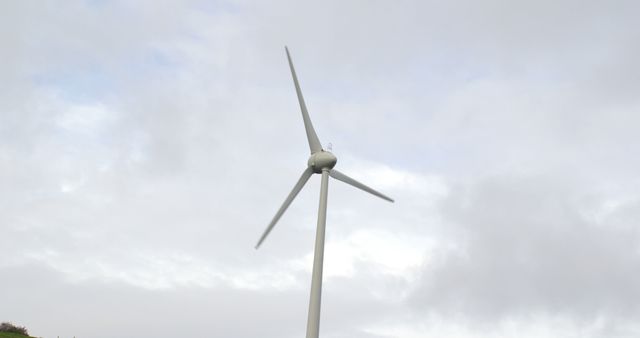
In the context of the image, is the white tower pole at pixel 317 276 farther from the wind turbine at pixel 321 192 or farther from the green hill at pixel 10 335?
the green hill at pixel 10 335

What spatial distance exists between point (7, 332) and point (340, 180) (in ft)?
127

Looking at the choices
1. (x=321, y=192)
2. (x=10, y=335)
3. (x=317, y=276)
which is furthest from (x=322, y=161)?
(x=10, y=335)

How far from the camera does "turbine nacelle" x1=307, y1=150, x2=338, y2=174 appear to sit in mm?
71062

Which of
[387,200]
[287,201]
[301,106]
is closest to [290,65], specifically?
[301,106]

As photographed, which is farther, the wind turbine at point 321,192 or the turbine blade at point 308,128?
the turbine blade at point 308,128

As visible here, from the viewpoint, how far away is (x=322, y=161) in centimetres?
7119

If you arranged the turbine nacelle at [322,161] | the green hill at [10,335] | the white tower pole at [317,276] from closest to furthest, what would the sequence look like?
the white tower pole at [317,276]
the green hill at [10,335]
the turbine nacelle at [322,161]

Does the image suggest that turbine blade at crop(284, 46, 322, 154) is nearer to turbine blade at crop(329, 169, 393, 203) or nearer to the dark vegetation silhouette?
turbine blade at crop(329, 169, 393, 203)

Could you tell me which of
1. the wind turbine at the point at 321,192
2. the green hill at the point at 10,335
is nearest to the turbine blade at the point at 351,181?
the wind turbine at the point at 321,192

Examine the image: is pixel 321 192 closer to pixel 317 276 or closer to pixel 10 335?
pixel 317 276

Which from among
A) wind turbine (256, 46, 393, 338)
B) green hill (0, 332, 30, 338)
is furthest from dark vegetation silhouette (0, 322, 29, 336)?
wind turbine (256, 46, 393, 338)

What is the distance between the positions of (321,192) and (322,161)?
3847 millimetres

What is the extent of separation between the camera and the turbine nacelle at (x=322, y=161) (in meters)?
71.1

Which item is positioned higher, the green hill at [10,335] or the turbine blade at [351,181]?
the turbine blade at [351,181]
